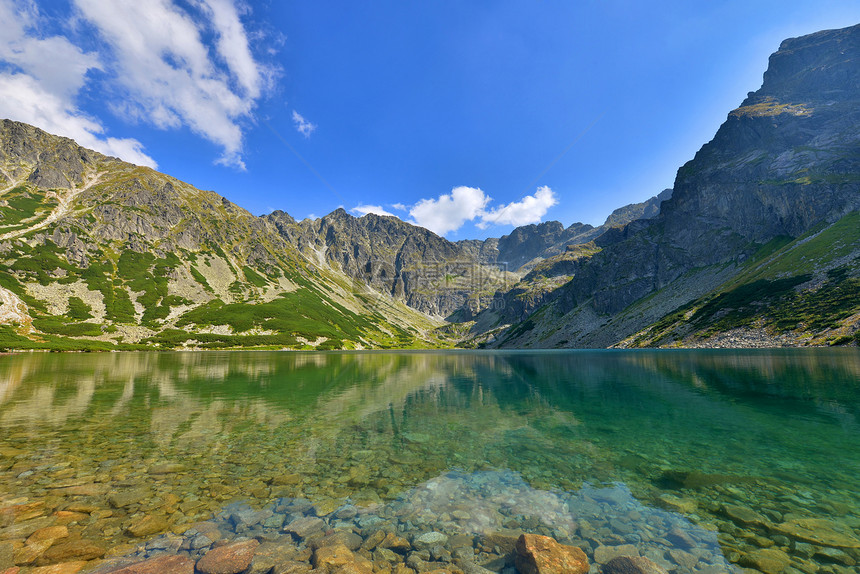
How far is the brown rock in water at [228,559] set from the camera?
8031 mm

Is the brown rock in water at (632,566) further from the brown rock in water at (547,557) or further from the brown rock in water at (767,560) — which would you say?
the brown rock in water at (767,560)

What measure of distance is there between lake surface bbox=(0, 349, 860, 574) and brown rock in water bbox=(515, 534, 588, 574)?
1.49 ft

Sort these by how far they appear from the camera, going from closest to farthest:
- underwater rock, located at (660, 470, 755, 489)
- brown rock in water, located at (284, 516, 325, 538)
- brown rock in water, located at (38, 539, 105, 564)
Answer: brown rock in water, located at (38, 539, 105, 564), brown rock in water, located at (284, 516, 325, 538), underwater rock, located at (660, 470, 755, 489)

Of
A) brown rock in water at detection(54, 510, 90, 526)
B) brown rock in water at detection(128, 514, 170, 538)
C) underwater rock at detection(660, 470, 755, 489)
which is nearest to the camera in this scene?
brown rock in water at detection(128, 514, 170, 538)

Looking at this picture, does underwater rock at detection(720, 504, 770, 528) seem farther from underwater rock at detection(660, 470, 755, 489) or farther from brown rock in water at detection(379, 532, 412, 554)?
brown rock in water at detection(379, 532, 412, 554)

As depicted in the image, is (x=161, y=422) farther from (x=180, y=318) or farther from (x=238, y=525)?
(x=180, y=318)

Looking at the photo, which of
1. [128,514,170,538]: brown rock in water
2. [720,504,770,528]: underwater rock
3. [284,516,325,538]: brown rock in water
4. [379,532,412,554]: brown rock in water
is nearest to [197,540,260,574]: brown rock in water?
[284,516,325,538]: brown rock in water

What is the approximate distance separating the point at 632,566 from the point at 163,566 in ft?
35.7

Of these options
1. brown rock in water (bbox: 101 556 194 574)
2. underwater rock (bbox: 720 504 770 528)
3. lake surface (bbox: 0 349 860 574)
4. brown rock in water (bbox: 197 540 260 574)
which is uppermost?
brown rock in water (bbox: 101 556 194 574)

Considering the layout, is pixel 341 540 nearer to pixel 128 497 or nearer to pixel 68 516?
pixel 128 497

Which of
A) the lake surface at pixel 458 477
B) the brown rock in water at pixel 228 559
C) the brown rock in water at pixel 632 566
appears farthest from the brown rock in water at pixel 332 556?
the brown rock in water at pixel 632 566

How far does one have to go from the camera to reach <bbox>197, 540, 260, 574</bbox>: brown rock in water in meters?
8.03

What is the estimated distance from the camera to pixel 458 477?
14.5 metres

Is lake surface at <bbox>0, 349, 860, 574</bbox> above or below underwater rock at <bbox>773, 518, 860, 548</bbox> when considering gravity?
below
